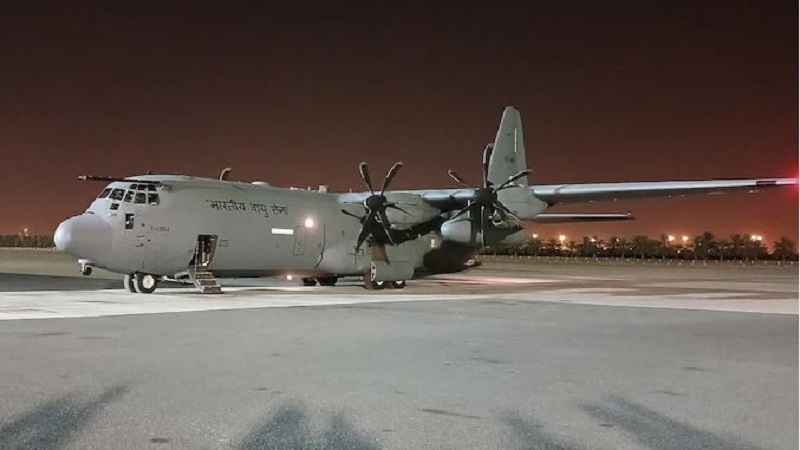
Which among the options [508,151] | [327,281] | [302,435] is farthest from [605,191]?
[302,435]

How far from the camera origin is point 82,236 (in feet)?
70.1

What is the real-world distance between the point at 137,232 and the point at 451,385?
15.6m

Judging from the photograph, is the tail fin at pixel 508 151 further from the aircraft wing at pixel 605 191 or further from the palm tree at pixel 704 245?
the palm tree at pixel 704 245

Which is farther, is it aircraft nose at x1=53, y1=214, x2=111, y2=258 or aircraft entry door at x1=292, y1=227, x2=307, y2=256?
aircraft entry door at x1=292, y1=227, x2=307, y2=256

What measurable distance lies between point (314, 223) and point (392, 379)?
18.2m

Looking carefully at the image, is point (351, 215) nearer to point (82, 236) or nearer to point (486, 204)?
point (486, 204)

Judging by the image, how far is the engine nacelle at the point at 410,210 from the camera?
2888cm

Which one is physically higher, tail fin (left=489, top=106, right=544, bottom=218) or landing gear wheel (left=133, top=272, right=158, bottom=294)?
tail fin (left=489, top=106, right=544, bottom=218)

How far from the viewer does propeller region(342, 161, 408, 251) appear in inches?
1108

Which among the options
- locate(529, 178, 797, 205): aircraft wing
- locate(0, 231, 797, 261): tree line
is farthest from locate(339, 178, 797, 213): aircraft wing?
locate(0, 231, 797, 261): tree line

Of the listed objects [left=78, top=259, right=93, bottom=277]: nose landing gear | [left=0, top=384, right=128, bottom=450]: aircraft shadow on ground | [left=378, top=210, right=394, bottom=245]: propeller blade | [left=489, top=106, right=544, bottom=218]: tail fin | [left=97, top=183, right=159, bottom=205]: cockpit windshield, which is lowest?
[left=0, top=384, right=128, bottom=450]: aircraft shadow on ground

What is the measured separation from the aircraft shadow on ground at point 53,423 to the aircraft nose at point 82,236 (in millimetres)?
14541

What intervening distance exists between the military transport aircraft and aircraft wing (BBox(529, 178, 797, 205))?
36mm

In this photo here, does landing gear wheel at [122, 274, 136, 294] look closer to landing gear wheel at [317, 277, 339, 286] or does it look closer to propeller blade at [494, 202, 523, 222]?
landing gear wheel at [317, 277, 339, 286]
